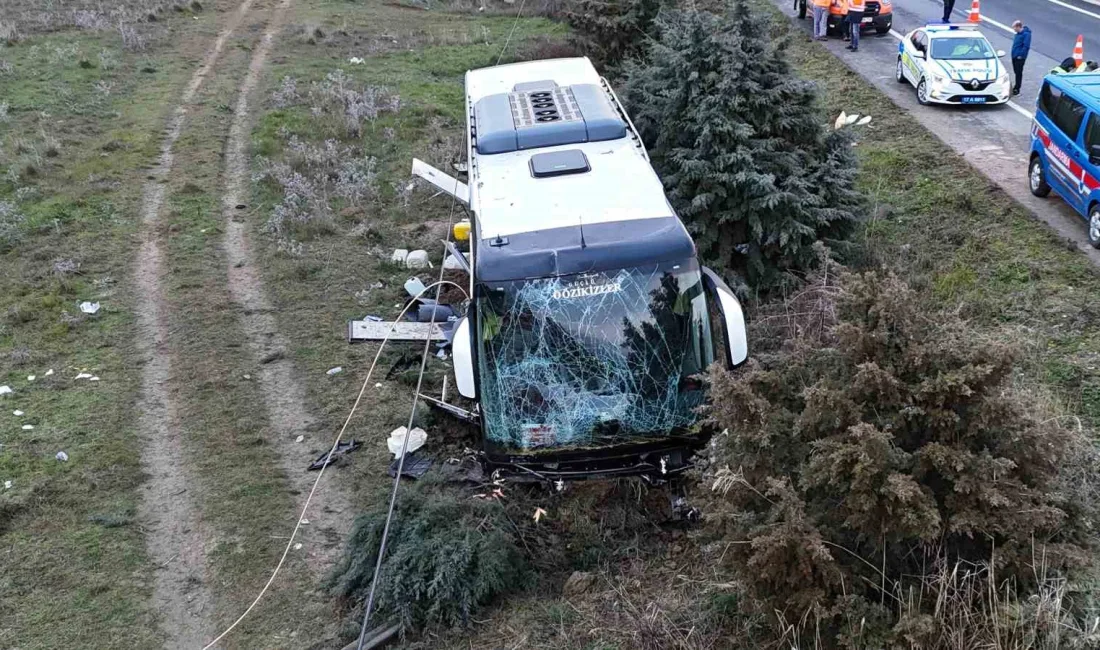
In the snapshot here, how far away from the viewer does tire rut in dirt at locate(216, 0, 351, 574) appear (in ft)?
31.0

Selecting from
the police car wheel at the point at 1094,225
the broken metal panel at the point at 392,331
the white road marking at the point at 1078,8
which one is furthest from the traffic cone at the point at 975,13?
the broken metal panel at the point at 392,331

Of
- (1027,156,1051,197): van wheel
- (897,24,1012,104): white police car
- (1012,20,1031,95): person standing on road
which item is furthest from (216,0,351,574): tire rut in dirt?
(1012,20,1031,95): person standing on road

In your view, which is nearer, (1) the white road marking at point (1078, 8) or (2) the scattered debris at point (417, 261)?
(2) the scattered debris at point (417, 261)

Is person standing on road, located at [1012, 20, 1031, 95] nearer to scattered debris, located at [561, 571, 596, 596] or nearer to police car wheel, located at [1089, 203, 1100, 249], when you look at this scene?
police car wheel, located at [1089, 203, 1100, 249]

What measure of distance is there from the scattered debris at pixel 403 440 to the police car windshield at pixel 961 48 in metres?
15.6

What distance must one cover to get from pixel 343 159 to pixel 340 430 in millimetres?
10067

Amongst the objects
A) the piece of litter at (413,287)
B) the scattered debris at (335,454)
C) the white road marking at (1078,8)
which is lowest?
the white road marking at (1078,8)

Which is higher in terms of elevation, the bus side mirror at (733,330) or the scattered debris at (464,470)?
the bus side mirror at (733,330)

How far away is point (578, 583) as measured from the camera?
26.2 feet

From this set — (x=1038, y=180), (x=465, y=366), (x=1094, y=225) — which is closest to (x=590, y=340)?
(x=465, y=366)

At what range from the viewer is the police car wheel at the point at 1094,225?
12883mm

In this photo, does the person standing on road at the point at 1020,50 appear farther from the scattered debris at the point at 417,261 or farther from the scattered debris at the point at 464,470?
the scattered debris at the point at 464,470

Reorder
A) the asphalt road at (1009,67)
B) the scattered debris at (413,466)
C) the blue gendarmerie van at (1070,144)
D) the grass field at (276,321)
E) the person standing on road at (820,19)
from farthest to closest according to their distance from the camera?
the person standing on road at (820,19)
the asphalt road at (1009,67)
the blue gendarmerie van at (1070,144)
the scattered debris at (413,466)
the grass field at (276,321)

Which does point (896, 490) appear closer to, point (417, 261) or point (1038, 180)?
point (417, 261)
